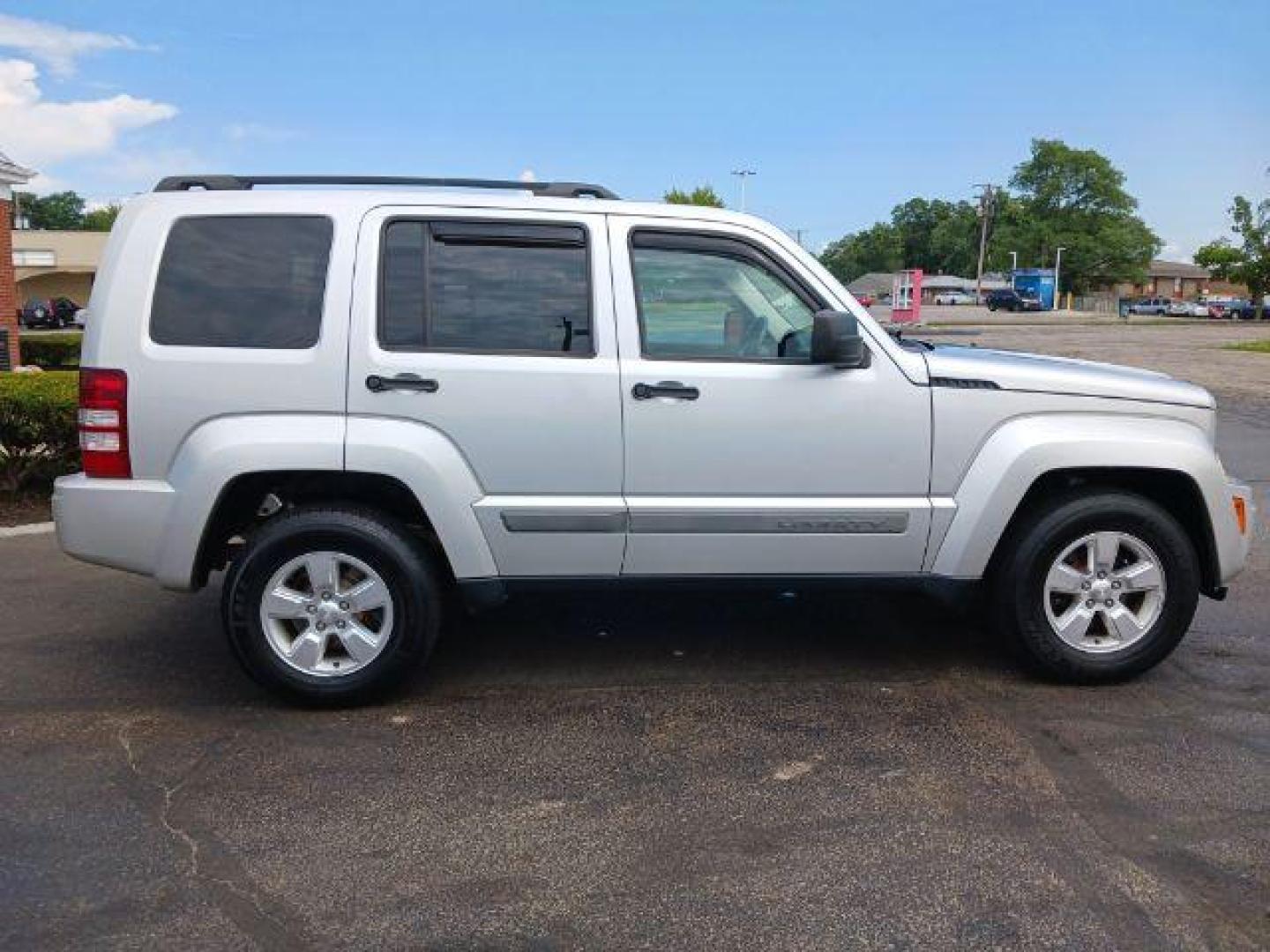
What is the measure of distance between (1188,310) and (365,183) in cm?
9211

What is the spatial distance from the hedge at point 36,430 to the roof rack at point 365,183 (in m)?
4.00

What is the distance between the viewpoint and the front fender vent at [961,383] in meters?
4.47

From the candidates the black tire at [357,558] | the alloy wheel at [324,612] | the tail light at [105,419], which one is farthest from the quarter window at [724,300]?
the tail light at [105,419]

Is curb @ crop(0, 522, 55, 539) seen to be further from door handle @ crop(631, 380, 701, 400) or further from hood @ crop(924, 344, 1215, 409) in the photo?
hood @ crop(924, 344, 1215, 409)

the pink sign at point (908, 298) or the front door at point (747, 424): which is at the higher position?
the pink sign at point (908, 298)

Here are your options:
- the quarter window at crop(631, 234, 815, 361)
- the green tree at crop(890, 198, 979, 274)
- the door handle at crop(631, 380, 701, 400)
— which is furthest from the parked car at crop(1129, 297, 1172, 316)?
the door handle at crop(631, 380, 701, 400)

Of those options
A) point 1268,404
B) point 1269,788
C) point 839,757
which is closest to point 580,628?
point 839,757

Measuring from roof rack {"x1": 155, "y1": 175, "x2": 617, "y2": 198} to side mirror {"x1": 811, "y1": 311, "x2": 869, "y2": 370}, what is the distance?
1032 millimetres

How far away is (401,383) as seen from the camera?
425 cm

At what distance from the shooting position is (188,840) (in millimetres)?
3418

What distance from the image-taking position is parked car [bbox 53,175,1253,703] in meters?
4.26

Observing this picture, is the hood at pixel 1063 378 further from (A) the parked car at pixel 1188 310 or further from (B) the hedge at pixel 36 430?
(A) the parked car at pixel 1188 310

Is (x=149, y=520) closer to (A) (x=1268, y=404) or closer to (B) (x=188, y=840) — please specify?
(B) (x=188, y=840)

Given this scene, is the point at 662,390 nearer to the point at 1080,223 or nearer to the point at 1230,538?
the point at 1230,538
